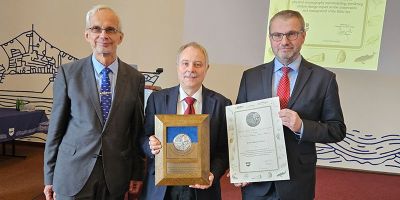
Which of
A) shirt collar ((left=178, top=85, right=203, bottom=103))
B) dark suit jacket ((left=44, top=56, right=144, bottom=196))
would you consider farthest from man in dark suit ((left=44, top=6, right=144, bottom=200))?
shirt collar ((left=178, top=85, right=203, bottom=103))

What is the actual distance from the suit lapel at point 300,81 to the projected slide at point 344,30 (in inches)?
108

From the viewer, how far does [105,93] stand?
5.57 ft

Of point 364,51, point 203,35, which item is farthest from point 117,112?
point 364,51

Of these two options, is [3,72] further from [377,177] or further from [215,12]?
[377,177]

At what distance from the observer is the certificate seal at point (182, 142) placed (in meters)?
1.51

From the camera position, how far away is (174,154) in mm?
1516

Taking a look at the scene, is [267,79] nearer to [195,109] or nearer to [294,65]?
[294,65]

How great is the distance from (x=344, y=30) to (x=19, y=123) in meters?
4.05

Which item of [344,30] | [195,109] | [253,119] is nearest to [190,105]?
[195,109]

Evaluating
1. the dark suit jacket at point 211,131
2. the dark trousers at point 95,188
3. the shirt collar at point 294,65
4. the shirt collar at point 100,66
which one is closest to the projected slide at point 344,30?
the shirt collar at point 294,65

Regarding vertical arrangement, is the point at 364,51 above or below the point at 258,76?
above

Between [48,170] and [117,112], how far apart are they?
46 cm

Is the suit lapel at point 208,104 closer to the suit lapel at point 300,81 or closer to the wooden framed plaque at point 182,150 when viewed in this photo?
the wooden framed plaque at point 182,150

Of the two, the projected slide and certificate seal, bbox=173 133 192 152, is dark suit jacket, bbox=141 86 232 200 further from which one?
the projected slide
